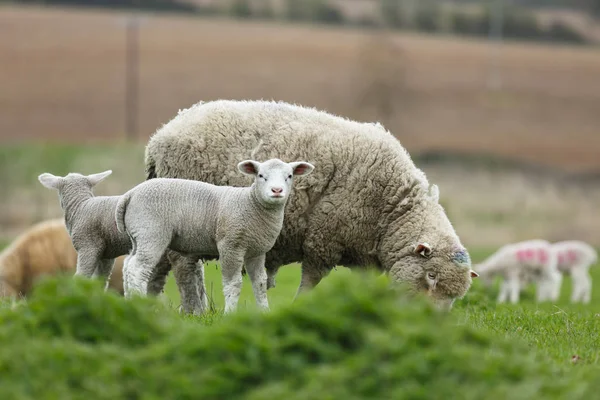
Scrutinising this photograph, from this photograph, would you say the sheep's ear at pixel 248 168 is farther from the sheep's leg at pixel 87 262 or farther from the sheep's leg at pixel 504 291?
the sheep's leg at pixel 504 291

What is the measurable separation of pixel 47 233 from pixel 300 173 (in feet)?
25.8

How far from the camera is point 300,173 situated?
26.8 feet

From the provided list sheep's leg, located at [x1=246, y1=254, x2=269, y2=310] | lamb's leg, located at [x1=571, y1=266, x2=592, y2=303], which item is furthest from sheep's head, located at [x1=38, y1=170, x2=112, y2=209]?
lamb's leg, located at [x1=571, y1=266, x2=592, y2=303]

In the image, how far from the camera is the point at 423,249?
341 inches

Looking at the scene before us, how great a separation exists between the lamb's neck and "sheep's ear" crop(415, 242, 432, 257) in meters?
3.02

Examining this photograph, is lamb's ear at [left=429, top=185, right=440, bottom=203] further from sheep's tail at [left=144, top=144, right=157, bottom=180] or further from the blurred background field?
the blurred background field

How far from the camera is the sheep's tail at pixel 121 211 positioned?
8.17m

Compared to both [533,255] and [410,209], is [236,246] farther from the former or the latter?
[533,255]

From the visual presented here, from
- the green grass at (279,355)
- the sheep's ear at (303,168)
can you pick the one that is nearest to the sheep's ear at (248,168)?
the sheep's ear at (303,168)

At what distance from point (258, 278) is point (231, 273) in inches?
14.0

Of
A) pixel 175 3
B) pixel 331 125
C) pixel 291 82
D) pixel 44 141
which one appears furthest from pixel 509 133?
pixel 331 125

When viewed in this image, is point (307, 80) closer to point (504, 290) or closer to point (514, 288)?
point (504, 290)

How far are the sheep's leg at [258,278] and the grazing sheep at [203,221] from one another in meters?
0.07

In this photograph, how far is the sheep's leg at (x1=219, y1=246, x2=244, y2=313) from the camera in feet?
26.4
